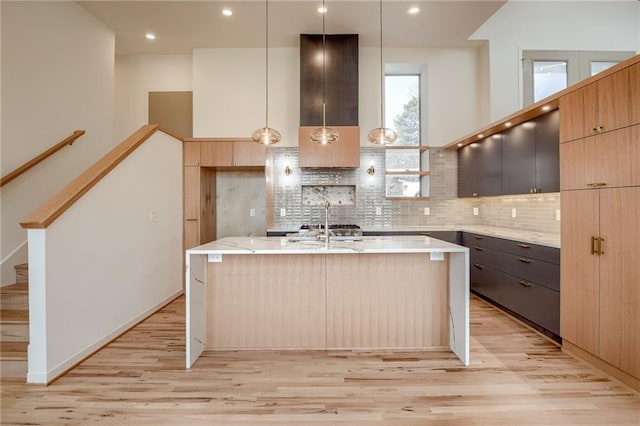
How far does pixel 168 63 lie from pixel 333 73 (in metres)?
2.85

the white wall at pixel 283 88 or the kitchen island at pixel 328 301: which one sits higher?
the white wall at pixel 283 88

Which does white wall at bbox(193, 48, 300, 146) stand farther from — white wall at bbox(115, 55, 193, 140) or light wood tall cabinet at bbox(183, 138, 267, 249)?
white wall at bbox(115, 55, 193, 140)

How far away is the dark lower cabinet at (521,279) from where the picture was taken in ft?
9.48

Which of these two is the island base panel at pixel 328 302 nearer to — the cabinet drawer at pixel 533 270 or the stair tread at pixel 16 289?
the cabinet drawer at pixel 533 270

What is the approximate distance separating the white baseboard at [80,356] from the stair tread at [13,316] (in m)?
0.50

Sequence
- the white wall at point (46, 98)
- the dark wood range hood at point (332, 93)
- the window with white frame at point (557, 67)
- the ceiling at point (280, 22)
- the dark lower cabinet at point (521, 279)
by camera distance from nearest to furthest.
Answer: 1. the dark lower cabinet at point (521, 279)
2. the white wall at point (46, 98)
3. the ceiling at point (280, 22)
4. the dark wood range hood at point (332, 93)
5. the window with white frame at point (557, 67)

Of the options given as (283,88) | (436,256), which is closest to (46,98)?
(283,88)

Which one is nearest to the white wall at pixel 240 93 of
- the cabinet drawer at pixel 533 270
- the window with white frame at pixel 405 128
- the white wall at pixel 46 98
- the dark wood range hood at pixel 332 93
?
the dark wood range hood at pixel 332 93

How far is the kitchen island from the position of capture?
2818 millimetres

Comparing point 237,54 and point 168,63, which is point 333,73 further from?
point 168,63

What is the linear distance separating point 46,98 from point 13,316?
7.77ft

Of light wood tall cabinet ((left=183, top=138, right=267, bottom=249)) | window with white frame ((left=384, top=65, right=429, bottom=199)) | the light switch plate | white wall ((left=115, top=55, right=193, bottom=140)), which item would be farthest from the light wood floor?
white wall ((left=115, top=55, right=193, bottom=140))

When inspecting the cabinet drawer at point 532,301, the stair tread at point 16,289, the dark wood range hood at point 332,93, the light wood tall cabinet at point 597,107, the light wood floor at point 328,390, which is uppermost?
the dark wood range hood at point 332,93

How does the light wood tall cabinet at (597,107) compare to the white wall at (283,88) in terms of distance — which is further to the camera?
the white wall at (283,88)
